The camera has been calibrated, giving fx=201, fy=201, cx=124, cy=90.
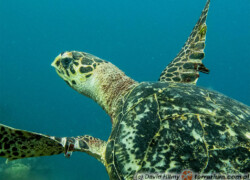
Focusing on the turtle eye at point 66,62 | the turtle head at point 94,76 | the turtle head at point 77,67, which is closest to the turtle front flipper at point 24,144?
the turtle head at point 94,76

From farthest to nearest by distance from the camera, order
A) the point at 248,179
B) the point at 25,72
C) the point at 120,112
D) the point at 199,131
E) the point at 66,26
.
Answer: the point at 66,26 → the point at 25,72 → the point at 120,112 → the point at 199,131 → the point at 248,179

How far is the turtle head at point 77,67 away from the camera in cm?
321

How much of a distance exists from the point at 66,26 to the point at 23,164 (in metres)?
62.9

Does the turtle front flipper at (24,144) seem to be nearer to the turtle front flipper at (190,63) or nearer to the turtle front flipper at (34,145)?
the turtle front flipper at (34,145)

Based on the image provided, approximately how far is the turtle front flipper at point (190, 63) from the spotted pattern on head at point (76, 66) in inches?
47.8

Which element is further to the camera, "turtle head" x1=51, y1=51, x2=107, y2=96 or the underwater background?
the underwater background

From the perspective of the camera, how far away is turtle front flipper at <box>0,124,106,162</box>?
1973 mm

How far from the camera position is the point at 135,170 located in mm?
1773

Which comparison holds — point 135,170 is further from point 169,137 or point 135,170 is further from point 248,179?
point 248,179

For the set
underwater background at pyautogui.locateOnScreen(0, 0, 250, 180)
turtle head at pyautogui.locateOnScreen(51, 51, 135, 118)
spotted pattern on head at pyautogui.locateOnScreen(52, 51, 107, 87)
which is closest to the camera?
turtle head at pyautogui.locateOnScreen(51, 51, 135, 118)

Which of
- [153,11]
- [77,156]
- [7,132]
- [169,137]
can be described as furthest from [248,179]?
[153,11]

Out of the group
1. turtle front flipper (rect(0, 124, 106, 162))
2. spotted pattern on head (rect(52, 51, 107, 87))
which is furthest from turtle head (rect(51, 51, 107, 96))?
turtle front flipper (rect(0, 124, 106, 162))

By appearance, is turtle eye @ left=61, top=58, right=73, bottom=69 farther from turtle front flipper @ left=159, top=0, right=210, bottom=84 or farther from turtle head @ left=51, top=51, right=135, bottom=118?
turtle front flipper @ left=159, top=0, right=210, bottom=84

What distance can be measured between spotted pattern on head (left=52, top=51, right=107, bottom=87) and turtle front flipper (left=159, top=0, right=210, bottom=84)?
121 centimetres
